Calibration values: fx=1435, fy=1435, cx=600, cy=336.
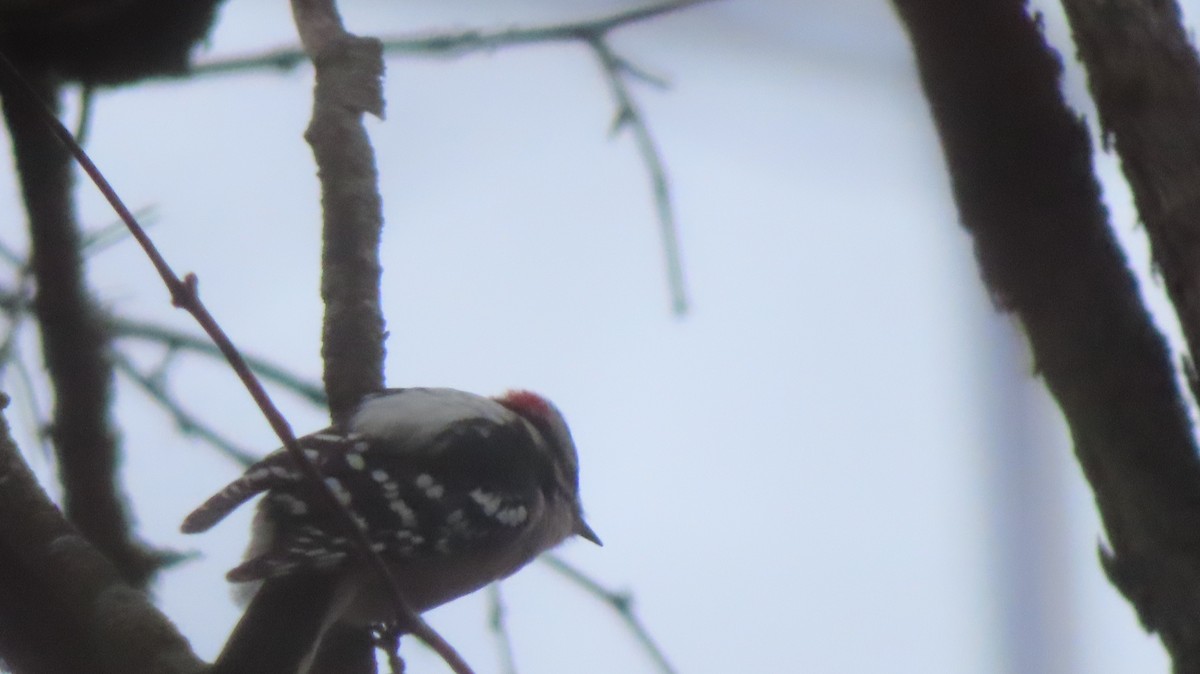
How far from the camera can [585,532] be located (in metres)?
4.46

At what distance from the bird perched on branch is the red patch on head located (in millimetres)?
179

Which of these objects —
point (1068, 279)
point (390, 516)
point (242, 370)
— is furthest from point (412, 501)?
point (1068, 279)

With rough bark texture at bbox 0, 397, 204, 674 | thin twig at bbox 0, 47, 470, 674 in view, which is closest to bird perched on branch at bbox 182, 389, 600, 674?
rough bark texture at bbox 0, 397, 204, 674

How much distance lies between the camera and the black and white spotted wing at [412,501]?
2949 millimetres

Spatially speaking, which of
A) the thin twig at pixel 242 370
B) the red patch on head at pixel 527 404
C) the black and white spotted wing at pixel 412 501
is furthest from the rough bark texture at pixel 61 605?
the red patch on head at pixel 527 404

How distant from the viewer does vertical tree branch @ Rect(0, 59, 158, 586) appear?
271cm

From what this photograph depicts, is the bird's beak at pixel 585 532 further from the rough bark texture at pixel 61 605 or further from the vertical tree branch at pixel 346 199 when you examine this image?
the rough bark texture at pixel 61 605

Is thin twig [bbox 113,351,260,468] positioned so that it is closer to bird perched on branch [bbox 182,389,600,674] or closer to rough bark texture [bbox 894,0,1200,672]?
bird perched on branch [bbox 182,389,600,674]

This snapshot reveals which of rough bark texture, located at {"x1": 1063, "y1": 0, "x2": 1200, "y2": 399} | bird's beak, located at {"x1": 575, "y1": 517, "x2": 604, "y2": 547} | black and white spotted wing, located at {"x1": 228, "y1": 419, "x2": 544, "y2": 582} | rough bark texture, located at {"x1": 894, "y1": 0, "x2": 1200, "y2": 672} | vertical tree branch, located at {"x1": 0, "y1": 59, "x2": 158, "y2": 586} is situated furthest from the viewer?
bird's beak, located at {"x1": 575, "y1": 517, "x2": 604, "y2": 547}

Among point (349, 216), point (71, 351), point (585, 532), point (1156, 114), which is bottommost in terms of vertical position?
point (585, 532)

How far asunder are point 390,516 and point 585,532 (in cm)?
128

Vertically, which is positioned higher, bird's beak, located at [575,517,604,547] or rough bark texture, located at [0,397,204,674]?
rough bark texture, located at [0,397,204,674]

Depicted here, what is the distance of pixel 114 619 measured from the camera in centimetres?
219

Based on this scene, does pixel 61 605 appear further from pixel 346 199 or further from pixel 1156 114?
pixel 346 199
